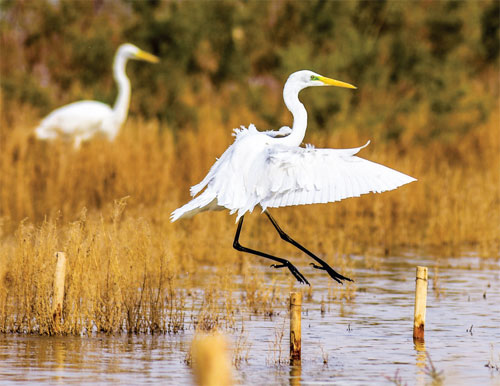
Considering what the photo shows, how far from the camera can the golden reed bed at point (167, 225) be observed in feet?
25.3

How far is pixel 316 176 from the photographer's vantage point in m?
7.32

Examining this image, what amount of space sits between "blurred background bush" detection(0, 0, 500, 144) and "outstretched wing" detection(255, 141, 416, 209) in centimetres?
1027

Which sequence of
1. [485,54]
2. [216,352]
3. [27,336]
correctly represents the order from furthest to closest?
[485,54]
[27,336]
[216,352]

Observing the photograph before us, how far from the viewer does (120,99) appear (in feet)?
58.6

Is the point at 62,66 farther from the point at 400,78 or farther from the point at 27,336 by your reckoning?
the point at 27,336

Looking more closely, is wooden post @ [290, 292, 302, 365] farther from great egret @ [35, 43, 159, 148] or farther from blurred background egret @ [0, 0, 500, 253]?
great egret @ [35, 43, 159, 148]

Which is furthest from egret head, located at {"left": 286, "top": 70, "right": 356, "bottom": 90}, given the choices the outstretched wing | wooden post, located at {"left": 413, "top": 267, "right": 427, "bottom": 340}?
wooden post, located at {"left": 413, "top": 267, "right": 427, "bottom": 340}

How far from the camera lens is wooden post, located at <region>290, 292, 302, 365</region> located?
650 centimetres

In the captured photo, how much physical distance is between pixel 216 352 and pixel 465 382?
415 cm

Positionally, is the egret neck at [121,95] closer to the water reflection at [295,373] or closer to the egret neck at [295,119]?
the egret neck at [295,119]

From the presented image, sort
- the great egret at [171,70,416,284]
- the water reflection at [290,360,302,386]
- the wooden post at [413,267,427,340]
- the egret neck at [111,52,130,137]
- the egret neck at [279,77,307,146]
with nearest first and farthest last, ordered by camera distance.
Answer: the water reflection at [290,360,302,386]
the wooden post at [413,267,427,340]
the great egret at [171,70,416,284]
the egret neck at [279,77,307,146]
the egret neck at [111,52,130,137]

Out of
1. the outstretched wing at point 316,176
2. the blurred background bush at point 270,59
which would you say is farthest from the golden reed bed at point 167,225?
the outstretched wing at point 316,176

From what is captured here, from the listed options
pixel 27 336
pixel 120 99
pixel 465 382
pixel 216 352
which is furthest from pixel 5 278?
pixel 120 99

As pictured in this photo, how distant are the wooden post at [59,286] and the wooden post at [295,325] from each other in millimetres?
1766
